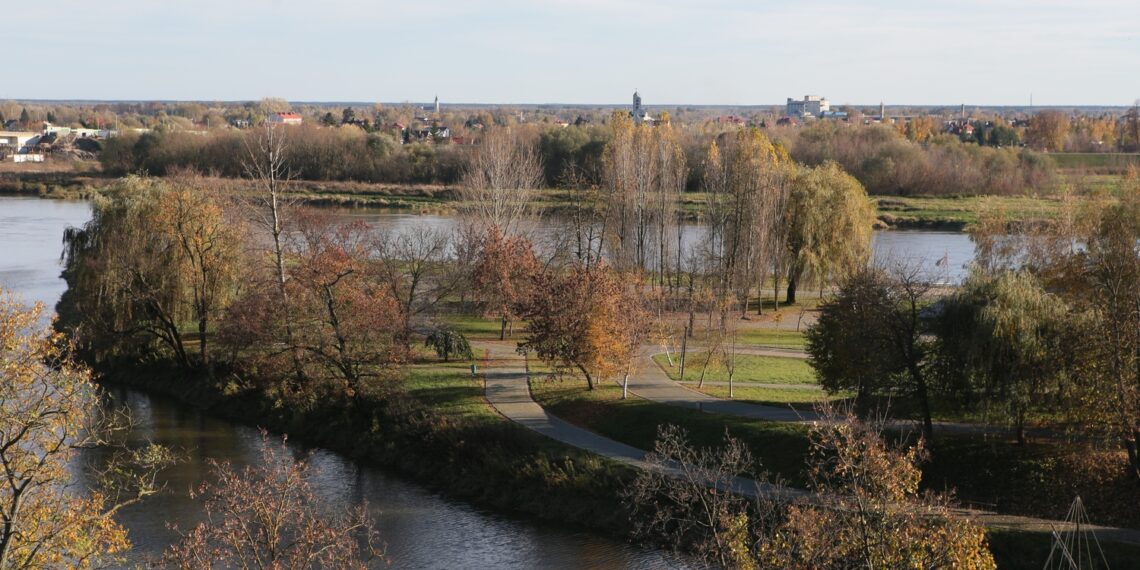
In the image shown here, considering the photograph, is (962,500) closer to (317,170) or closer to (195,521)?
(195,521)

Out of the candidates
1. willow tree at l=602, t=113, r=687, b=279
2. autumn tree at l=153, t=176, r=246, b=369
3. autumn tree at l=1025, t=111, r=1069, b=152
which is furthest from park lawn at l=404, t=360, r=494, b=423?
autumn tree at l=1025, t=111, r=1069, b=152

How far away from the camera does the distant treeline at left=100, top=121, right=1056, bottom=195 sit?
273 feet

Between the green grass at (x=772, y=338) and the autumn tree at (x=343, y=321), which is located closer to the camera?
the autumn tree at (x=343, y=321)

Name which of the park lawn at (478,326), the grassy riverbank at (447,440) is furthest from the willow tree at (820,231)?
the grassy riverbank at (447,440)

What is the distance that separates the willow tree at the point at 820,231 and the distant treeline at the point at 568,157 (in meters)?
35.5

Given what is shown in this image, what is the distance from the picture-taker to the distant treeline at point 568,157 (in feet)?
273

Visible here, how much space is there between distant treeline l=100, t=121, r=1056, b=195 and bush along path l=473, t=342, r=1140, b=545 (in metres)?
47.1

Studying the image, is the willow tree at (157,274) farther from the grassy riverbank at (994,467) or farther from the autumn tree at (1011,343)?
the autumn tree at (1011,343)

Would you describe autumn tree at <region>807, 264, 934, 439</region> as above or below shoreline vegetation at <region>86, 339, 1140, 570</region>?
above

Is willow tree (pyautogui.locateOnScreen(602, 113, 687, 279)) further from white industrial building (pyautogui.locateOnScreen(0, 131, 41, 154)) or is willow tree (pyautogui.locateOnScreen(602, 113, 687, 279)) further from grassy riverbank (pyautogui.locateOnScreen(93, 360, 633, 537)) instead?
white industrial building (pyautogui.locateOnScreen(0, 131, 41, 154))

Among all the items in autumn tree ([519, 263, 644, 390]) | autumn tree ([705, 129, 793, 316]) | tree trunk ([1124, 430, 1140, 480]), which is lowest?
tree trunk ([1124, 430, 1140, 480])

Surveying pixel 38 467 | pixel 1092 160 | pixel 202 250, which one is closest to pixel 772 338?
pixel 202 250

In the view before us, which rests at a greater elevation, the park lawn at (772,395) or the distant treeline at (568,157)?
the distant treeline at (568,157)

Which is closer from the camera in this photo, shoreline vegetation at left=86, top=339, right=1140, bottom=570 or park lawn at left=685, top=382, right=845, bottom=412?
shoreline vegetation at left=86, top=339, right=1140, bottom=570
